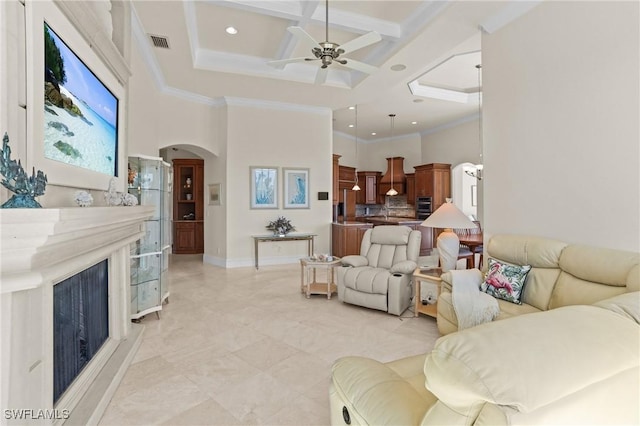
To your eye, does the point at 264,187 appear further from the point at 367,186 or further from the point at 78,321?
the point at 78,321

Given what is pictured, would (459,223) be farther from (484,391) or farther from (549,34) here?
(484,391)

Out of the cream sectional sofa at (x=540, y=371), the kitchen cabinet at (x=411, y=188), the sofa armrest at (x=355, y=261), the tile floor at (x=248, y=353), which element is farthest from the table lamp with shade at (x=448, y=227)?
the kitchen cabinet at (x=411, y=188)

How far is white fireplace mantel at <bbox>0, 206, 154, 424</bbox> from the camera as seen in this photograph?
3.95ft

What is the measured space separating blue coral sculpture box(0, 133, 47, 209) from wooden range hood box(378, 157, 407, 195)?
29.4 feet

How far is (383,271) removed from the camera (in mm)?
3846

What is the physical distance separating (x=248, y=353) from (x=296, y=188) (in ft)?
14.6

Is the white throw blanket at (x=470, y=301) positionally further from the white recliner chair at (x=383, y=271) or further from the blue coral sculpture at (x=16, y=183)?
the blue coral sculpture at (x=16, y=183)

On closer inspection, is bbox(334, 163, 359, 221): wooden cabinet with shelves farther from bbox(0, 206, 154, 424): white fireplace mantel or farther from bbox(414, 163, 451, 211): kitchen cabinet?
bbox(0, 206, 154, 424): white fireplace mantel

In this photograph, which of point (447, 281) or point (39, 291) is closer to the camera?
point (39, 291)

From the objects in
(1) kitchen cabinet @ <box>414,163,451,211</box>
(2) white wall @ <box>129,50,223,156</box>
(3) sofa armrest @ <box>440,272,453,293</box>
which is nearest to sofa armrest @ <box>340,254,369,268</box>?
(3) sofa armrest @ <box>440,272,453,293</box>

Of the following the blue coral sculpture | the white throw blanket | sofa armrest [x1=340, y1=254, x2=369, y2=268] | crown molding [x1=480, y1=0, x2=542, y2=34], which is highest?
crown molding [x1=480, y1=0, x2=542, y2=34]

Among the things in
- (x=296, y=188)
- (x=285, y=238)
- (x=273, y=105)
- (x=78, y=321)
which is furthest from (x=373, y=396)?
(x=273, y=105)

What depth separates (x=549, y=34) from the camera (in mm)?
3000

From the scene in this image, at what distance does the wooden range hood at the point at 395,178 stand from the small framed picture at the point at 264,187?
4.28 meters
